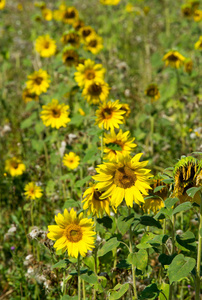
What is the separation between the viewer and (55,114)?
313cm

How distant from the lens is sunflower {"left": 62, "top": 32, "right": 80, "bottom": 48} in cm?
365

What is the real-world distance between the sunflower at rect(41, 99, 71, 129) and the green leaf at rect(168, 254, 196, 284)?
187cm

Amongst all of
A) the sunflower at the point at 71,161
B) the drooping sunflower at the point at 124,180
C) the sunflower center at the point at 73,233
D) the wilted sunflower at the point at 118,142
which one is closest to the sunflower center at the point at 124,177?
the drooping sunflower at the point at 124,180

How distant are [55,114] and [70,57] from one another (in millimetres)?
736

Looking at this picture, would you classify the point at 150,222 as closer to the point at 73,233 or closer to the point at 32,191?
the point at 73,233

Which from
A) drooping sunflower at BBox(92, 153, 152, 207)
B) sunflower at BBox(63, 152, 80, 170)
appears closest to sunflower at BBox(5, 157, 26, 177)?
sunflower at BBox(63, 152, 80, 170)

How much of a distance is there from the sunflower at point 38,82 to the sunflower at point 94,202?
209 cm

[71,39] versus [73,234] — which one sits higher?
[71,39]

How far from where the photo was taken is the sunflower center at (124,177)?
1547 millimetres

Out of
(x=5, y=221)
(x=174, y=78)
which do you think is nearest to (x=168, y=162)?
(x=174, y=78)

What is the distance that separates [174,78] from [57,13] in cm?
172

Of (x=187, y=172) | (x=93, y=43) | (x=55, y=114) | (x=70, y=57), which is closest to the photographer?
(x=187, y=172)

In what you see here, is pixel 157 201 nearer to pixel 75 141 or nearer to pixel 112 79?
pixel 75 141

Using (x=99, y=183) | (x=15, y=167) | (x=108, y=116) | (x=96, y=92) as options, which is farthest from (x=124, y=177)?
(x=15, y=167)
